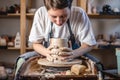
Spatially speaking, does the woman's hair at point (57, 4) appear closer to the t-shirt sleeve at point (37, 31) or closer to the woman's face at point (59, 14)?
the woman's face at point (59, 14)

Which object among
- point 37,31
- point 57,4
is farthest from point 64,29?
point 57,4

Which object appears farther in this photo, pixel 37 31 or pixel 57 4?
Result: pixel 37 31

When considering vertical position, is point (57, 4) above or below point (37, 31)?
above

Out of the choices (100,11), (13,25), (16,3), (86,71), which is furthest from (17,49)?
(86,71)

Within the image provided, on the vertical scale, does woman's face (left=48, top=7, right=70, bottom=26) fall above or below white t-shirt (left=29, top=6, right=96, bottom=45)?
above

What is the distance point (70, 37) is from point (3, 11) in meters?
1.31

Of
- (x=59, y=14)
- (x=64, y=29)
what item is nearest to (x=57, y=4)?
(x=59, y=14)

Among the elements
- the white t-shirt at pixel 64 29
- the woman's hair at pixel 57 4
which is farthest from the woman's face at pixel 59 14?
the white t-shirt at pixel 64 29

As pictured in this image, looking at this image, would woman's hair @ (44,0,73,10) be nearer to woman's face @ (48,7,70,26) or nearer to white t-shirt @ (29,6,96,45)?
woman's face @ (48,7,70,26)

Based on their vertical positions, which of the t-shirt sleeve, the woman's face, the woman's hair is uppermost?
the woman's hair

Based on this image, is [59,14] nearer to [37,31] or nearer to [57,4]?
[57,4]

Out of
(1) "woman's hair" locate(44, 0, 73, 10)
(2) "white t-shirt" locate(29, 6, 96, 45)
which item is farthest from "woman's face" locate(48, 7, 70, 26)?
(2) "white t-shirt" locate(29, 6, 96, 45)

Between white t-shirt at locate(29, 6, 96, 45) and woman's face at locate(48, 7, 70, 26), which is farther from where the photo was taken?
white t-shirt at locate(29, 6, 96, 45)

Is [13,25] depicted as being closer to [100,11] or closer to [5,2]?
[5,2]
